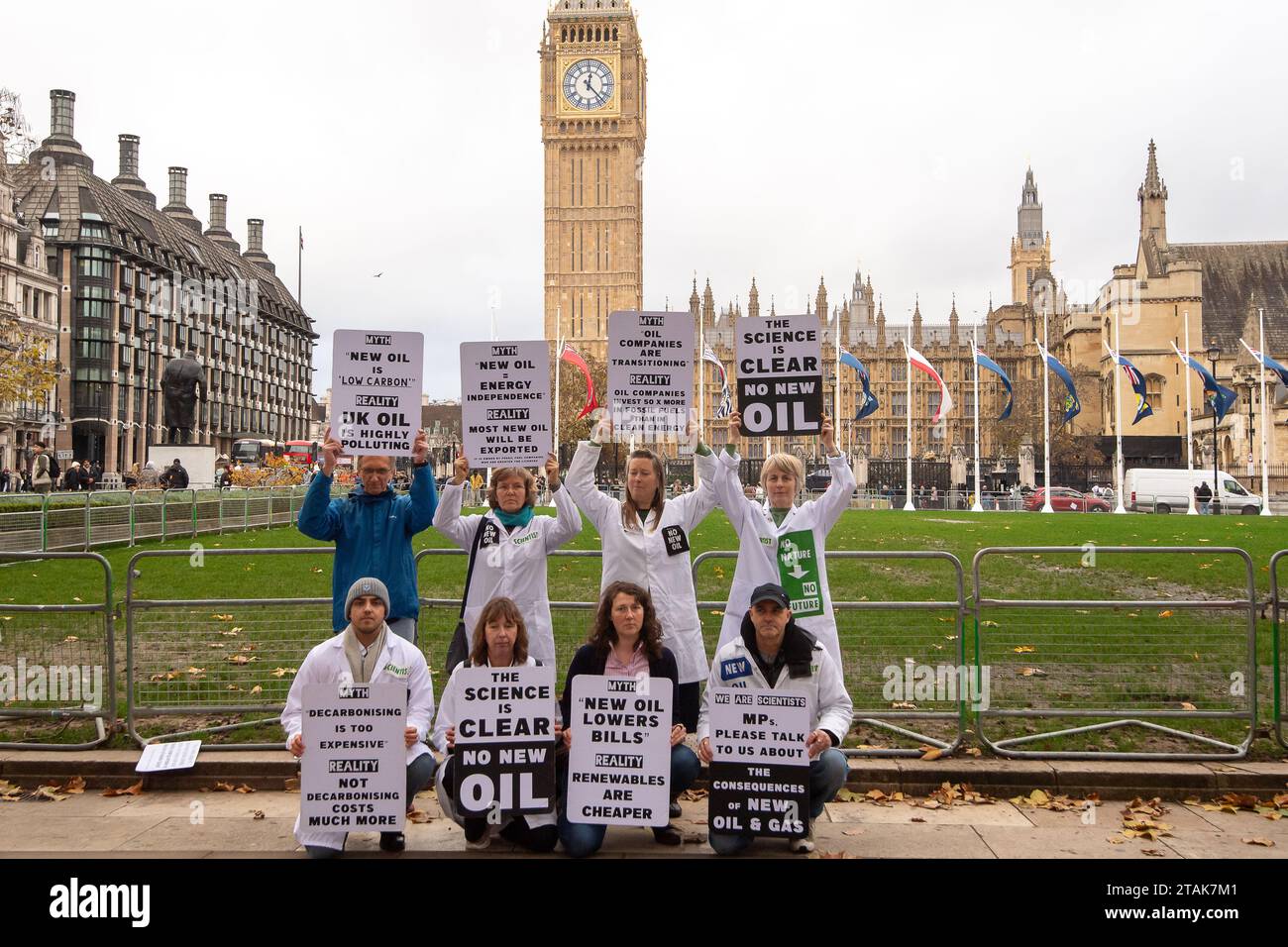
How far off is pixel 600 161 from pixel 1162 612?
86.2 metres

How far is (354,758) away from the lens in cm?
480

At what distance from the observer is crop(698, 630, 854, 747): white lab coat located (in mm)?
4887

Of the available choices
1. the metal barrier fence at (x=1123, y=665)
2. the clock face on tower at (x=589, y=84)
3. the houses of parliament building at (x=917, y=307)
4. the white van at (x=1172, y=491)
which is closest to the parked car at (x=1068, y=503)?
the white van at (x=1172, y=491)

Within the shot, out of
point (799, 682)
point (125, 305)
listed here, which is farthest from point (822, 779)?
point (125, 305)

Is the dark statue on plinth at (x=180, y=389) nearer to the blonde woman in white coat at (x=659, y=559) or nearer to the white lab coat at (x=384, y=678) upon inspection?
the white lab coat at (x=384, y=678)

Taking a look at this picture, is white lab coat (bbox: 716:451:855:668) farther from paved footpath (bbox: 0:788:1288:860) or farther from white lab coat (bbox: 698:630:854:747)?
paved footpath (bbox: 0:788:1288:860)

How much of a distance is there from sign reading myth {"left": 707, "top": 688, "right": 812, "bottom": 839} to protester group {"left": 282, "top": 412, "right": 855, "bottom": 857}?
2 cm

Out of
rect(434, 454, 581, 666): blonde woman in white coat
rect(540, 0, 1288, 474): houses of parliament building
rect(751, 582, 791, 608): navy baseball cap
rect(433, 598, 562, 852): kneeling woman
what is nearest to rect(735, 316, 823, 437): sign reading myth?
rect(434, 454, 581, 666): blonde woman in white coat

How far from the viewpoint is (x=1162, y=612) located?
23.8ft

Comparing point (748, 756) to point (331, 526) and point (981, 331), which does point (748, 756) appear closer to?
point (331, 526)

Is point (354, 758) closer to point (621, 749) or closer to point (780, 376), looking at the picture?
point (621, 749)

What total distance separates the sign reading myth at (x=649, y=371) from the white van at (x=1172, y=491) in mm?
36825
